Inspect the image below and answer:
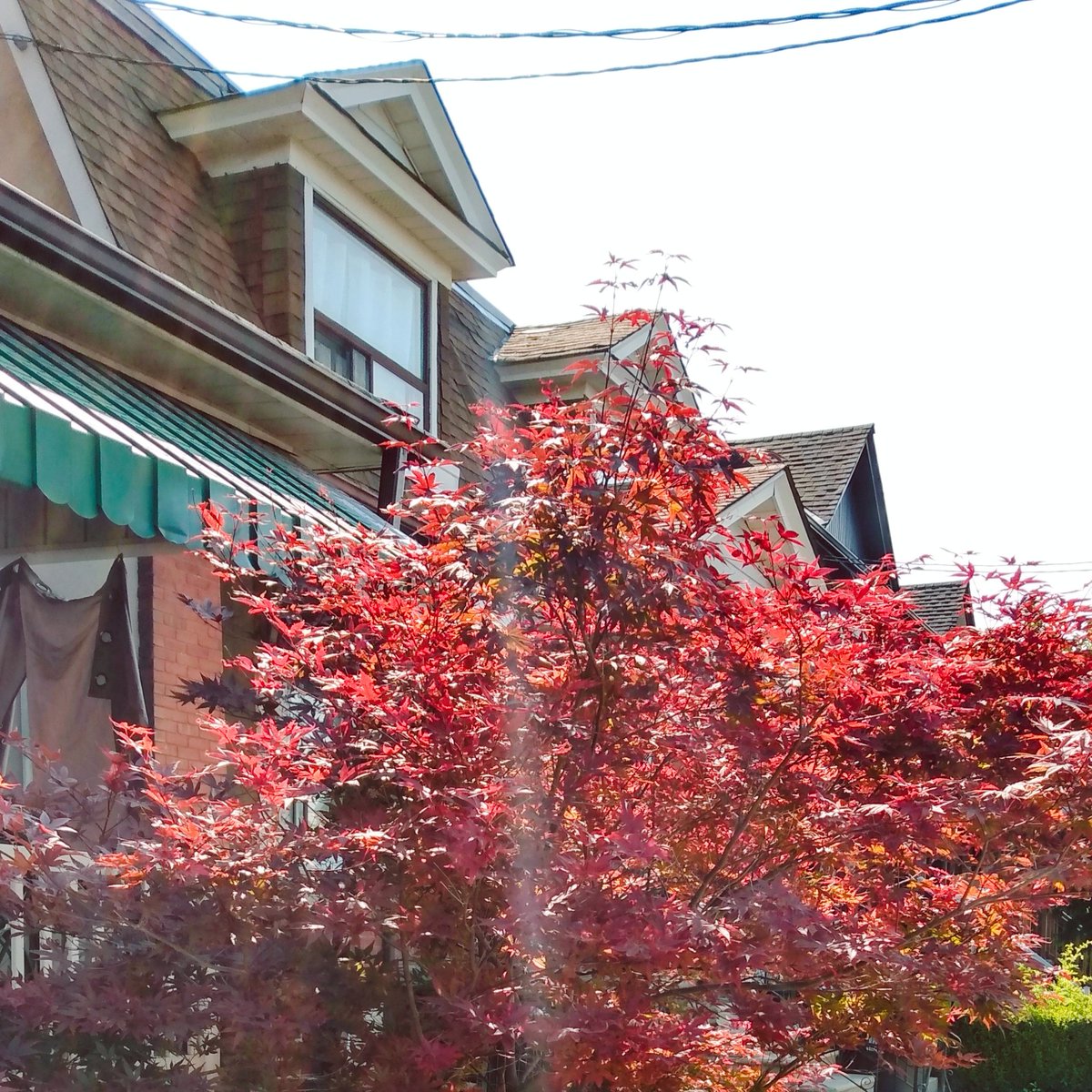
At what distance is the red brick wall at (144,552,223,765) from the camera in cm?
757

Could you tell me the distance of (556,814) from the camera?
4461 millimetres

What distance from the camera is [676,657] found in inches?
183

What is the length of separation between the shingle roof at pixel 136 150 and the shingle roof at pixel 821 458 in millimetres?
15122

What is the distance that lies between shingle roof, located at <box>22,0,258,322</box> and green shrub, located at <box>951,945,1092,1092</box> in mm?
9762

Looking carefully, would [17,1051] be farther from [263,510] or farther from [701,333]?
[701,333]

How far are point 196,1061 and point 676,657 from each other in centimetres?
381

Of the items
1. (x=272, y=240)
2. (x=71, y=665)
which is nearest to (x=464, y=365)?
(x=272, y=240)

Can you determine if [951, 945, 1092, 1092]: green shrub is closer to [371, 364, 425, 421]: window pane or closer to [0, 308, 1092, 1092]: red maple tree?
[371, 364, 425, 421]: window pane

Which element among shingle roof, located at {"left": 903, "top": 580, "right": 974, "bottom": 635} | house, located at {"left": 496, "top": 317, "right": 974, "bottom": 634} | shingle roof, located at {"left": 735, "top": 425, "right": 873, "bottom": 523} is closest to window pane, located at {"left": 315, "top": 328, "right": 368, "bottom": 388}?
house, located at {"left": 496, "top": 317, "right": 974, "bottom": 634}

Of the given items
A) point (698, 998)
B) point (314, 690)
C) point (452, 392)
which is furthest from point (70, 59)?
point (698, 998)

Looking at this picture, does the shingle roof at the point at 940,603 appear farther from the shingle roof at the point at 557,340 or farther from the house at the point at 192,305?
the house at the point at 192,305

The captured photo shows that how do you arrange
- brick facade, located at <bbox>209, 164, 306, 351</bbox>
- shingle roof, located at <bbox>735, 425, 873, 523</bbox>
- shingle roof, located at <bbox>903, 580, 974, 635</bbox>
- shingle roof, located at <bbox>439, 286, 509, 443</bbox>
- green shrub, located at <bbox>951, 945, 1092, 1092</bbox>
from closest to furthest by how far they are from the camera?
1. brick facade, located at <bbox>209, 164, 306, 351</bbox>
2. green shrub, located at <bbox>951, 945, 1092, 1092</bbox>
3. shingle roof, located at <bbox>439, 286, 509, 443</bbox>
4. shingle roof, located at <bbox>735, 425, 873, 523</bbox>
5. shingle roof, located at <bbox>903, 580, 974, 635</bbox>

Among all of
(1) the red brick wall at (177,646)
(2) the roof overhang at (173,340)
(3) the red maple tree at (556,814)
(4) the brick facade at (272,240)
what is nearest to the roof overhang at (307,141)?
(4) the brick facade at (272,240)

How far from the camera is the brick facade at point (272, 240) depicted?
34.7 feet
